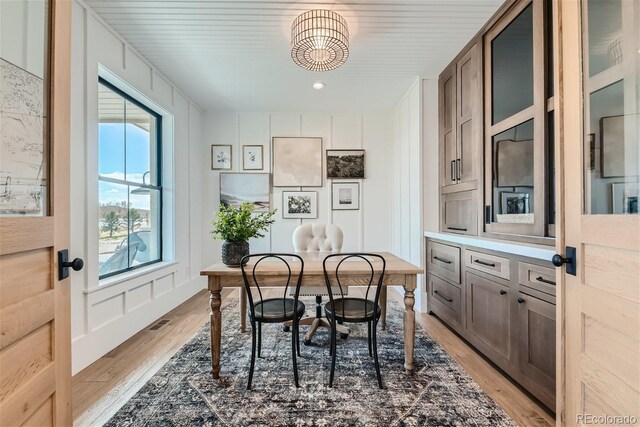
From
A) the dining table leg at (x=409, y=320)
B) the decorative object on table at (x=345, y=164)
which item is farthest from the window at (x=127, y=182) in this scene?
the dining table leg at (x=409, y=320)

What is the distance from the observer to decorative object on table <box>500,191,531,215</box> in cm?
214

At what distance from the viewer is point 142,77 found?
3.00 metres

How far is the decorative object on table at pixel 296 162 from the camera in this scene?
4.64 meters

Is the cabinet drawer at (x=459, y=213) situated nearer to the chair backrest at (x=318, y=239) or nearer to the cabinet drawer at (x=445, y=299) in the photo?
the cabinet drawer at (x=445, y=299)

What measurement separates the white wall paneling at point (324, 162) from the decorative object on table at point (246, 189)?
107 millimetres

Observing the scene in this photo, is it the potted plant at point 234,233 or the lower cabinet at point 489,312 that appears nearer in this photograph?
the lower cabinet at point 489,312

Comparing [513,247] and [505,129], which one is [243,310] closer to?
[513,247]

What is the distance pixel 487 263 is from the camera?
2240mm

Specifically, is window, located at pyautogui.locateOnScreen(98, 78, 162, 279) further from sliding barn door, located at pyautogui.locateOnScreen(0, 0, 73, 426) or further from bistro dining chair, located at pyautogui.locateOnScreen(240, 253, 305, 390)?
sliding barn door, located at pyautogui.locateOnScreen(0, 0, 73, 426)

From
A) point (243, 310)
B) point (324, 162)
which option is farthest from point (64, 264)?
point (324, 162)

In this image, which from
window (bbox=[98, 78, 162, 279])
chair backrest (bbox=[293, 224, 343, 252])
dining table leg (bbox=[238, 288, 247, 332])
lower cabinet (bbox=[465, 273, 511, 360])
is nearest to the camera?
lower cabinet (bbox=[465, 273, 511, 360])

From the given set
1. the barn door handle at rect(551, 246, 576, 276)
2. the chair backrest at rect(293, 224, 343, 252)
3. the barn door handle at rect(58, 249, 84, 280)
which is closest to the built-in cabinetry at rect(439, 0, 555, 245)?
the barn door handle at rect(551, 246, 576, 276)

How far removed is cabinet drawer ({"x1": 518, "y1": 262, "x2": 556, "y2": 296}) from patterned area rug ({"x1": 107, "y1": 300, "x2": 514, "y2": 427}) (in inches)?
29.8

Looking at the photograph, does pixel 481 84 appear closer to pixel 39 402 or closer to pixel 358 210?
pixel 358 210
